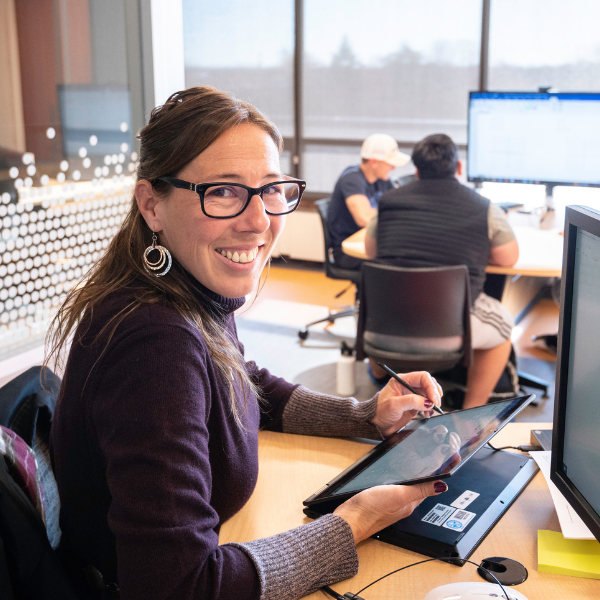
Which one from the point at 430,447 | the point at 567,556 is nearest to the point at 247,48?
the point at 430,447

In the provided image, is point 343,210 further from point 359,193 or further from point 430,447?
point 430,447

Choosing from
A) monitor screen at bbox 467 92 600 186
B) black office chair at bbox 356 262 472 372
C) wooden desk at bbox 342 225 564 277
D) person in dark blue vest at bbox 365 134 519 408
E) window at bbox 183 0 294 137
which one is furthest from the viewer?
window at bbox 183 0 294 137

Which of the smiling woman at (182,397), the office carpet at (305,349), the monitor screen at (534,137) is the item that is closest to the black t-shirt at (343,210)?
the office carpet at (305,349)

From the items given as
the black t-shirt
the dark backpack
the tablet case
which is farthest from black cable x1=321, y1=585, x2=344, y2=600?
the black t-shirt

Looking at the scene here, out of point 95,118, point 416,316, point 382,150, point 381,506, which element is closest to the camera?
point 381,506

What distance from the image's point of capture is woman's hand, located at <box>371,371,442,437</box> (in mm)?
1255

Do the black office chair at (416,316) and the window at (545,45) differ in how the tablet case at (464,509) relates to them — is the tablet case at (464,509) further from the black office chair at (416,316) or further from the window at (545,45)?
the window at (545,45)

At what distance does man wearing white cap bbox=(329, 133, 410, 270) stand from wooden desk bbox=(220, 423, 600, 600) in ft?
8.86

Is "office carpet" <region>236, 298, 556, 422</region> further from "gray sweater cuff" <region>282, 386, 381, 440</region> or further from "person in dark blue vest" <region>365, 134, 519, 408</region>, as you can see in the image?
"gray sweater cuff" <region>282, 386, 381, 440</region>

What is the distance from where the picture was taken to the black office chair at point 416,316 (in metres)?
2.53

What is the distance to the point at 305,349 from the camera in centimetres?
399

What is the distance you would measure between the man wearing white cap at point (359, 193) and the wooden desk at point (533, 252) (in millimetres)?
430

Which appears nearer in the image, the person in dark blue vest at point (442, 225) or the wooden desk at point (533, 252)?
the person in dark blue vest at point (442, 225)

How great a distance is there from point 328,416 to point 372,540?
14.3 inches
